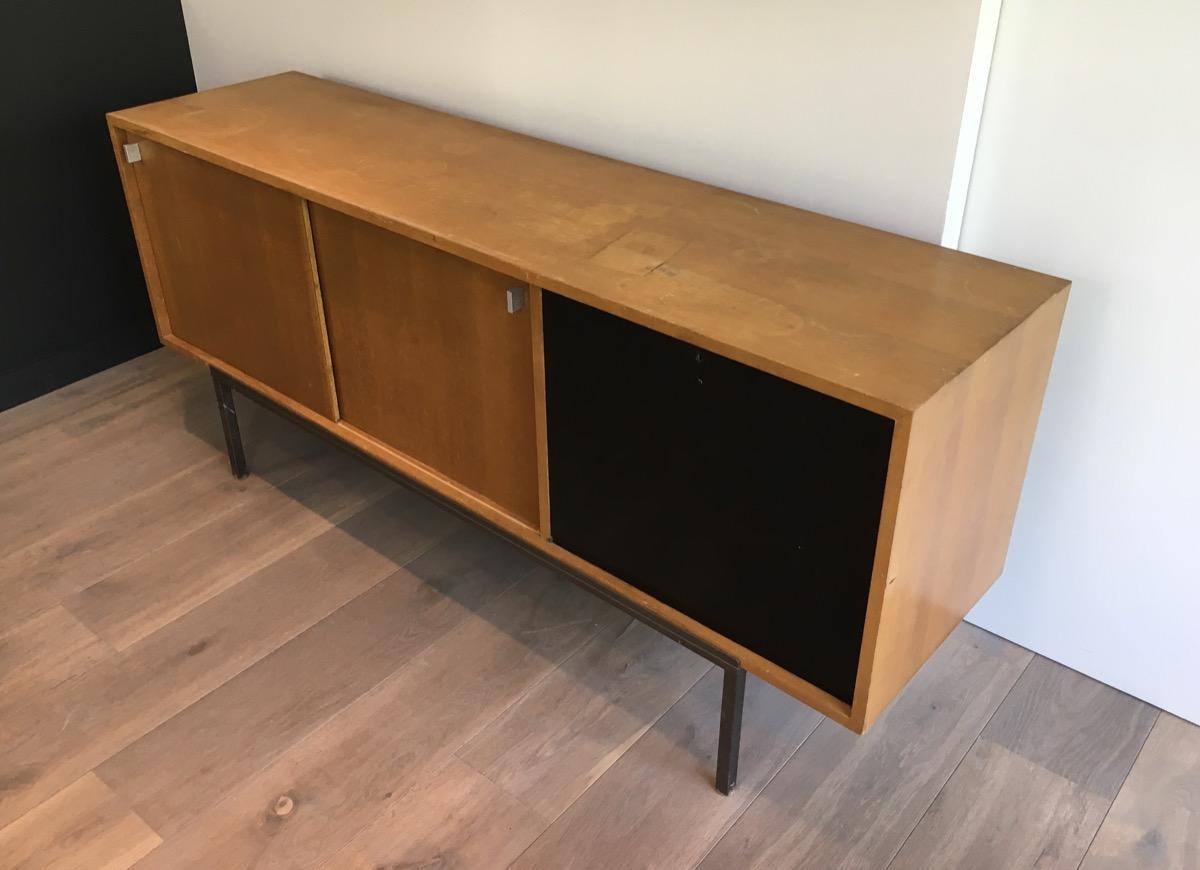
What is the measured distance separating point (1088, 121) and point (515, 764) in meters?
1.18

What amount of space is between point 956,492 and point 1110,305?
0.39 metres

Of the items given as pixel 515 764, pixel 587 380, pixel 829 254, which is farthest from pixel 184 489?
pixel 829 254

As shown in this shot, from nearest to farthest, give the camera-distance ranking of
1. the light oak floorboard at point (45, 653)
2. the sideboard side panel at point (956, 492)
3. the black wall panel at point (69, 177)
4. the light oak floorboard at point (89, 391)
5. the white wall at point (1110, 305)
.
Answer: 1. the sideboard side panel at point (956, 492)
2. the white wall at point (1110, 305)
3. the light oak floorboard at point (45, 653)
4. the black wall panel at point (69, 177)
5. the light oak floorboard at point (89, 391)

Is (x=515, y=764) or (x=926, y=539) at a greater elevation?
(x=926, y=539)

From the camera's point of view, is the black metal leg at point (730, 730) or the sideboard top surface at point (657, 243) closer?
the sideboard top surface at point (657, 243)

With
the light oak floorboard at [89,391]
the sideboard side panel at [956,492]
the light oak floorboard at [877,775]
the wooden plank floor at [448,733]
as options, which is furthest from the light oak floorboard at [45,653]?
the sideboard side panel at [956,492]

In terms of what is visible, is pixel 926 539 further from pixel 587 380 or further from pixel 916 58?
pixel 916 58

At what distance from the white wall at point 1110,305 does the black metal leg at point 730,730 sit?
0.55 m

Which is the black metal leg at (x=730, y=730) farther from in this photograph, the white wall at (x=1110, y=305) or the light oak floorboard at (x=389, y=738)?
the white wall at (x=1110, y=305)

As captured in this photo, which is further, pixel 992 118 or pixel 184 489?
pixel 184 489

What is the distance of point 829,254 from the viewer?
142cm

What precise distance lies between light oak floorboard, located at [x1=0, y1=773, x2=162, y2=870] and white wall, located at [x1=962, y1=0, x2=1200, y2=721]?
138cm

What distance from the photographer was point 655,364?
1292mm

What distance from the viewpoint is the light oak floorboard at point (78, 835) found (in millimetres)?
1467
